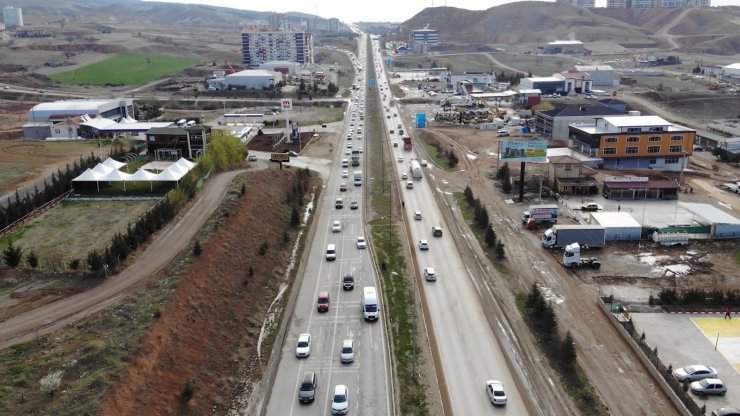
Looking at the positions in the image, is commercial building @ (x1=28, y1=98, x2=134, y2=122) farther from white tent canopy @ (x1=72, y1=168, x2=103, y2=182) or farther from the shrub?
the shrub

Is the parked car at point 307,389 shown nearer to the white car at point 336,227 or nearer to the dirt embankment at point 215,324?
the dirt embankment at point 215,324

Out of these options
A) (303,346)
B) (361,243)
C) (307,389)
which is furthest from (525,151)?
(307,389)

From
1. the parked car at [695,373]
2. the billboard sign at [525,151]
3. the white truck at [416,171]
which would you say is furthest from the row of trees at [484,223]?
the parked car at [695,373]

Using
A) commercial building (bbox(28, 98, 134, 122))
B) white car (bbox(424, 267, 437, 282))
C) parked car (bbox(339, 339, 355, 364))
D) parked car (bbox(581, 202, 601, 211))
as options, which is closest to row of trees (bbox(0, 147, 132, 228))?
parked car (bbox(339, 339, 355, 364))

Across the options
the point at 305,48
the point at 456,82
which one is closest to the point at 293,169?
the point at 456,82

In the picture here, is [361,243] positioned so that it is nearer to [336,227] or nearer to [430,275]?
[336,227]
